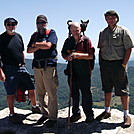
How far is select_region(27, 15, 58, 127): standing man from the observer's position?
6.24m

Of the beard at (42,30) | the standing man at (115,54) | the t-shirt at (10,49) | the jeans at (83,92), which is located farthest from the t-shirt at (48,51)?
the standing man at (115,54)

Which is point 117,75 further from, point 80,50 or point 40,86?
point 40,86

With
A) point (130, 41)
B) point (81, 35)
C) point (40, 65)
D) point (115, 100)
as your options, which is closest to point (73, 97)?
point (40, 65)

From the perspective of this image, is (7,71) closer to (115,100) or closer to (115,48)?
(115,48)

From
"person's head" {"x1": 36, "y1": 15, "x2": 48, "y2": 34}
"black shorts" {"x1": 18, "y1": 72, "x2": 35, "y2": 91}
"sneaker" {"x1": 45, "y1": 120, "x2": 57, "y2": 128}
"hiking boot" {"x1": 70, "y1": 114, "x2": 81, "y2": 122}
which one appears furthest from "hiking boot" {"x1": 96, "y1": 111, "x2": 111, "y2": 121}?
"person's head" {"x1": 36, "y1": 15, "x2": 48, "y2": 34}

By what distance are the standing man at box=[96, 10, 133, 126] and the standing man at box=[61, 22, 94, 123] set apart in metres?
0.51

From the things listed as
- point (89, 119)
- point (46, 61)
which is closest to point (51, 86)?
point (46, 61)

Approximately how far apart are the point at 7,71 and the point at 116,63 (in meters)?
3.44

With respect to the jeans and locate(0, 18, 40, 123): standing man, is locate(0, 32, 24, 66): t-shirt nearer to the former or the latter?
locate(0, 18, 40, 123): standing man

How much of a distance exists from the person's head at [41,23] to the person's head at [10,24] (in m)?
0.88

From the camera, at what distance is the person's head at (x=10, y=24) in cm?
658

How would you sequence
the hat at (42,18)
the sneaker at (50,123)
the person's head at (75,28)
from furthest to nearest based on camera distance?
the sneaker at (50,123), the hat at (42,18), the person's head at (75,28)

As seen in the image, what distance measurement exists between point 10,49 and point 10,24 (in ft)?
2.57

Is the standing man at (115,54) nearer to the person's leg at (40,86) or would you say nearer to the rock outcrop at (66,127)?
the rock outcrop at (66,127)
